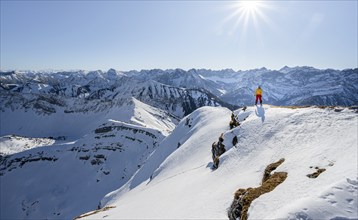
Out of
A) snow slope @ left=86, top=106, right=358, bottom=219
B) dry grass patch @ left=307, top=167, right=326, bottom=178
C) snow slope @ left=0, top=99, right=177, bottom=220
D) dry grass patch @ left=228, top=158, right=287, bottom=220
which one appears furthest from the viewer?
snow slope @ left=0, top=99, right=177, bottom=220

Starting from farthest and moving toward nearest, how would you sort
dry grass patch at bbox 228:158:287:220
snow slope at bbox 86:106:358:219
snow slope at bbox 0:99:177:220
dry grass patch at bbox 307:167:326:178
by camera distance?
snow slope at bbox 0:99:177:220 < dry grass patch at bbox 228:158:287:220 < dry grass patch at bbox 307:167:326:178 < snow slope at bbox 86:106:358:219

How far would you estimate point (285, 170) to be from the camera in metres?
17.5

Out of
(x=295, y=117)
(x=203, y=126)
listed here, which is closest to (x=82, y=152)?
(x=203, y=126)

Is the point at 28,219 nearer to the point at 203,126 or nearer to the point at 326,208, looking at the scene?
the point at 203,126

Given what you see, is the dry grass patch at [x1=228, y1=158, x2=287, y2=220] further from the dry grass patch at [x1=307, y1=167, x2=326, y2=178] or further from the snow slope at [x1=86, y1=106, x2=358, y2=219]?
the dry grass patch at [x1=307, y1=167, x2=326, y2=178]

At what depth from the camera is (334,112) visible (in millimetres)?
22781

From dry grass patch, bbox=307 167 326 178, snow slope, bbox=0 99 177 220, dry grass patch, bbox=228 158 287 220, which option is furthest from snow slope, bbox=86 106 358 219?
snow slope, bbox=0 99 177 220

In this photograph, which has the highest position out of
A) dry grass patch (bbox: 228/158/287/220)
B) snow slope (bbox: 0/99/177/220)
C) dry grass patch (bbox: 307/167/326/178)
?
dry grass patch (bbox: 307/167/326/178)

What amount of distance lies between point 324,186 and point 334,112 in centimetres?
1248

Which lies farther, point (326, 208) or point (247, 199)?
point (247, 199)

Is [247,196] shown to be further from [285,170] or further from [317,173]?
[317,173]

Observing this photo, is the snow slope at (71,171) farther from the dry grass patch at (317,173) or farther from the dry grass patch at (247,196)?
the dry grass patch at (317,173)

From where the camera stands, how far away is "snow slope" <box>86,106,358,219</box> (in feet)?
38.3

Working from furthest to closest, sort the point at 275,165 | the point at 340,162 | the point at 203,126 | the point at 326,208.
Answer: the point at 203,126 < the point at 275,165 < the point at 340,162 < the point at 326,208
